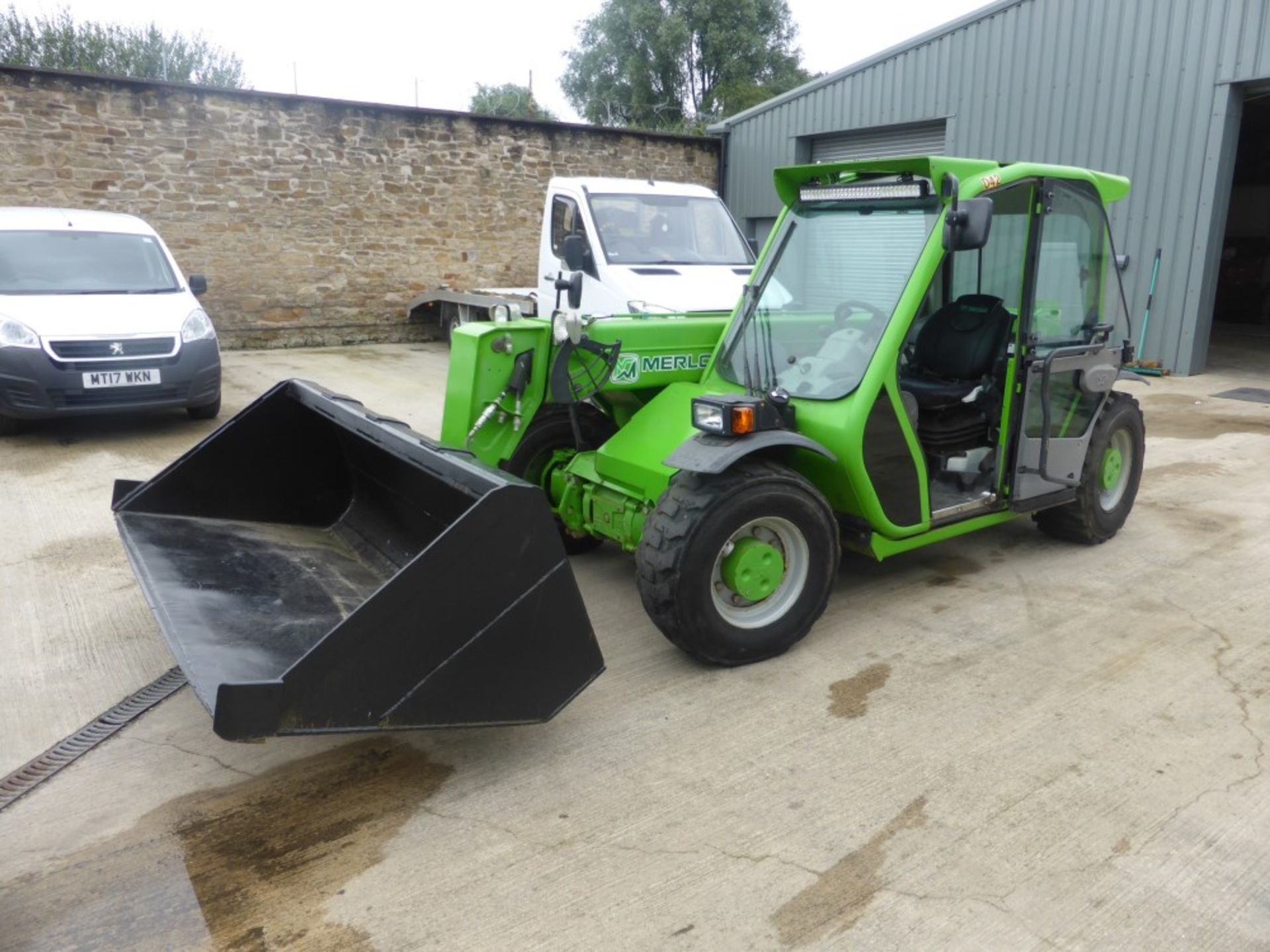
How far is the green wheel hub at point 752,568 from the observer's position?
3654 millimetres

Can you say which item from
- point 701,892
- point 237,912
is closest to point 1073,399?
point 701,892

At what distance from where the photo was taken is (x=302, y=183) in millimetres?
13180

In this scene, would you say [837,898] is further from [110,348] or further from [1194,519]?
[110,348]

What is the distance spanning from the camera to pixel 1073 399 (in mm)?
4781

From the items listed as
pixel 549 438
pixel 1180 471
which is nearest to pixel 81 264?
pixel 549 438

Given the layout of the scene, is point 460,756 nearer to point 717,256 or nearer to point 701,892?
point 701,892

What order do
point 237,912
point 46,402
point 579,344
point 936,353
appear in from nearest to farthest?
point 237,912, point 579,344, point 936,353, point 46,402

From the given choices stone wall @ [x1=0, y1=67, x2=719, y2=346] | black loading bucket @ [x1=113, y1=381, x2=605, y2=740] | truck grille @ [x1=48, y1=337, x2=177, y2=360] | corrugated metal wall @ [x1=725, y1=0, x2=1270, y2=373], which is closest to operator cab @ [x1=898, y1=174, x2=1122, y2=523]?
black loading bucket @ [x1=113, y1=381, x2=605, y2=740]

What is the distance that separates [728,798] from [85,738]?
2193 millimetres

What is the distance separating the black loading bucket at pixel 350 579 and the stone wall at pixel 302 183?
9.62m

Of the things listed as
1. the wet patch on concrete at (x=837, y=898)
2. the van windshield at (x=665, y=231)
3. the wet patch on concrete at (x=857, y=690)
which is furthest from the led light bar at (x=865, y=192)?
the van windshield at (x=665, y=231)

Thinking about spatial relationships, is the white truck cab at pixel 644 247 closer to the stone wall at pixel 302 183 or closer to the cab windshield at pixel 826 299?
the cab windshield at pixel 826 299

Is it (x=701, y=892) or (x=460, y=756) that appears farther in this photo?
(x=460, y=756)

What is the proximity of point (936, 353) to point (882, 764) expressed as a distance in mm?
2351
